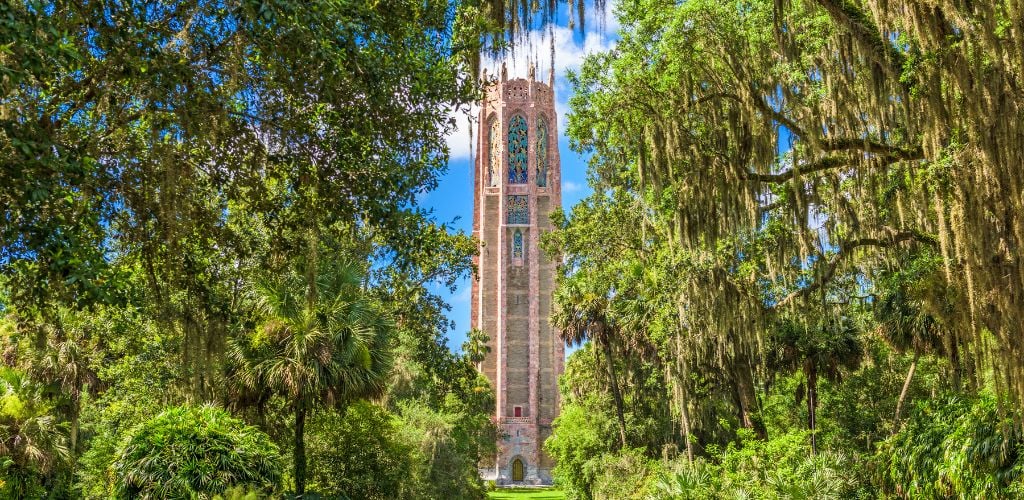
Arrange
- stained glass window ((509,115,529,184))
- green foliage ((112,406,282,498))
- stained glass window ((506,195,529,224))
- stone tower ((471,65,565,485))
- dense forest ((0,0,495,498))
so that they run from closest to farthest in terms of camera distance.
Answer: dense forest ((0,0,495,498))
green foliage ((112,406,282,498))
stone tower ((471,65,565,485))
stained glass window ((506,195,529,224))
stained glass window ((509,115,529,184))

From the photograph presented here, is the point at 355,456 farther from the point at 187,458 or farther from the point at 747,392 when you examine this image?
the point at 747,392

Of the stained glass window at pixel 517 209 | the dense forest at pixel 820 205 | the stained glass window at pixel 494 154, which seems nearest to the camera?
the dense forest at pixel 820 205

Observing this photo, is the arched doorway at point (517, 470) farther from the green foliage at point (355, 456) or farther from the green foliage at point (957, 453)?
the green foliage at point (957, 453)

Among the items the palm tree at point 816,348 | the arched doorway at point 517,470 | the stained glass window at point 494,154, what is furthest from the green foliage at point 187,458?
the stained glass window at point 494,154

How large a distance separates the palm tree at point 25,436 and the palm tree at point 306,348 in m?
4.15

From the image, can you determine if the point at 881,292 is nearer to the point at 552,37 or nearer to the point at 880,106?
the point at 880,106

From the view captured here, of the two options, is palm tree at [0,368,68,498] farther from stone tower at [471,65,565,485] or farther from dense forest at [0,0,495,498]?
stone tower at [471,65,565,485]

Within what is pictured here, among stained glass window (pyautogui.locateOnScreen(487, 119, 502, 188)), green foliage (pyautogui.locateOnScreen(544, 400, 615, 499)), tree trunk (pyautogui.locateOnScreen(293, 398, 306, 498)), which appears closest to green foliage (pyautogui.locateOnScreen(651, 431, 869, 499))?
tree trunk (pyautogui.locateOnScreen(293, 398, 306, 498))

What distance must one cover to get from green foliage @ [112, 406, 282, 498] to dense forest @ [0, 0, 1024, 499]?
0.05 m

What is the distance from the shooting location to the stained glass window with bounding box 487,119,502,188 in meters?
73.2

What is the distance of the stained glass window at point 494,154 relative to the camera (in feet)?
240

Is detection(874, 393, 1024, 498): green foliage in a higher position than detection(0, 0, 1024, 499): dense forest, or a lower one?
lower

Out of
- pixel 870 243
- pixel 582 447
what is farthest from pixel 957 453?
pixel 582 447

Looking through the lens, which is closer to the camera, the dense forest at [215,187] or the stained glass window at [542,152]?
the dense forest at [215,187]
